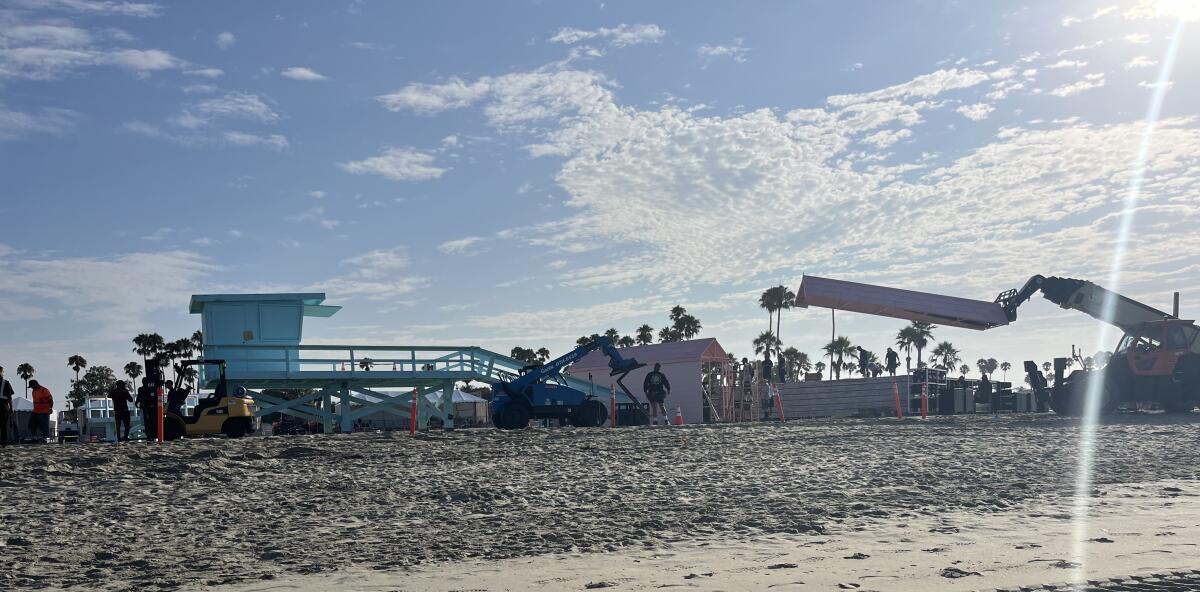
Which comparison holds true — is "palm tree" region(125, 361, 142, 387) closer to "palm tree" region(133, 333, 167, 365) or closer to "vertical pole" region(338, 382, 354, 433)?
"palm tree" region(133, 333, 167, 365)

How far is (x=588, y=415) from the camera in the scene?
26.3 metres

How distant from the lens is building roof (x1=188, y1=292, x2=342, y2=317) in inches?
1156

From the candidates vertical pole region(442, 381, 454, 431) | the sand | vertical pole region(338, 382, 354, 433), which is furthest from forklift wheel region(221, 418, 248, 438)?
vertical pole region(442, 381, 454, 431)

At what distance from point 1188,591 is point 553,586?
13.8 feet

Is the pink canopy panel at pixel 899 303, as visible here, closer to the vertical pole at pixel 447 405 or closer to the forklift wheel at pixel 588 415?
the forklift wheel at pixel 588 415

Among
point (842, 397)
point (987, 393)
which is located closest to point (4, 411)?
point (842, 397)

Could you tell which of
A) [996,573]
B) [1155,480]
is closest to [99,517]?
[996,573]

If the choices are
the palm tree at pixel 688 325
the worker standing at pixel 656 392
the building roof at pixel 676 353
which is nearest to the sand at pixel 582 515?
the worker standing at pixel 656 392

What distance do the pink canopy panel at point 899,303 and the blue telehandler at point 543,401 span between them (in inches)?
249

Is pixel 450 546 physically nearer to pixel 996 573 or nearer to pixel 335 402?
pixel 996 573

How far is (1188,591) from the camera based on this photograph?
6.82 meters

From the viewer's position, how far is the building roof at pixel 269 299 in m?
29.4

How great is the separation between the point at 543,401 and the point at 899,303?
9971 millimetres

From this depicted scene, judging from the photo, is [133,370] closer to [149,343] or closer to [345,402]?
[149,343]
